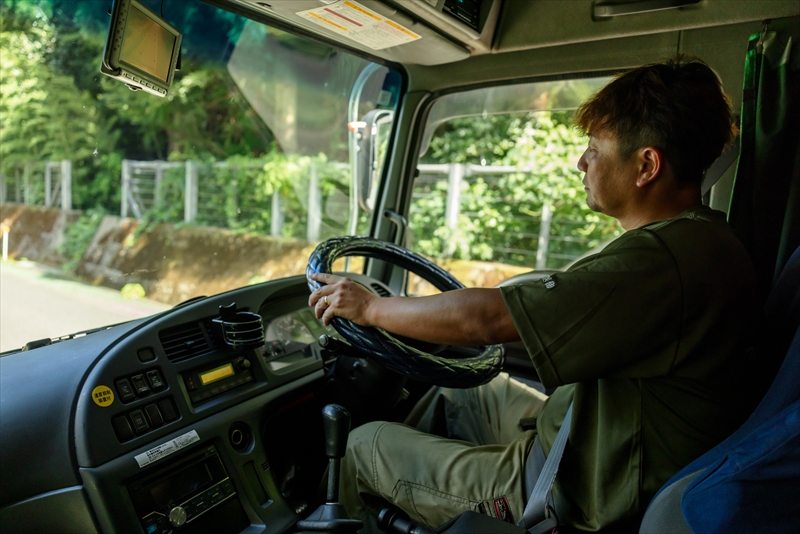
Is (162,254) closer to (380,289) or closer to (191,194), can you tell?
(191,194)

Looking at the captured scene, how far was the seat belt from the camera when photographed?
130cm

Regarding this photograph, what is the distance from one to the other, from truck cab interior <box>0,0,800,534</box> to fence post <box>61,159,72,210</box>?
1.16ft

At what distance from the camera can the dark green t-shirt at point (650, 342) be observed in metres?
1.13

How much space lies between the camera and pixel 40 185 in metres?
1.81

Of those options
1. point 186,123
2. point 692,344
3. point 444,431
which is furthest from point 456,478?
point 186,123

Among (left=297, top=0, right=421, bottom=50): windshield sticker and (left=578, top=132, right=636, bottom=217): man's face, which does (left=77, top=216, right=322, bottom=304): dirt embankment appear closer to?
(left=297, top=0, right=421, bottom=50): windshield sticker

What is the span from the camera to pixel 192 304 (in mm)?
1778

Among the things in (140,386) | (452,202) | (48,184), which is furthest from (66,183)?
A: (452,202)

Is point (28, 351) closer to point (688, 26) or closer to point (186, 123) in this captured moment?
point (186, 123)

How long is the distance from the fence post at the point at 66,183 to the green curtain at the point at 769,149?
218 centimetres

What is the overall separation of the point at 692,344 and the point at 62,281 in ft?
5.97

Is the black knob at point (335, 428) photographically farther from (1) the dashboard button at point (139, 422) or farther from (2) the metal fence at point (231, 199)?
(2) the metal fence at point (231, 199)

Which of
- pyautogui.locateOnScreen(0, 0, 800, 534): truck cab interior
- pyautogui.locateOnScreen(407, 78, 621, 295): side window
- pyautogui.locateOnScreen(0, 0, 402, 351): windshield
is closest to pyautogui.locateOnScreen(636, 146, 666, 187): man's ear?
pyautogui.locateOnScreen(0, 0, 800, 534): truck cab interior

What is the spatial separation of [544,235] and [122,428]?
425cm
